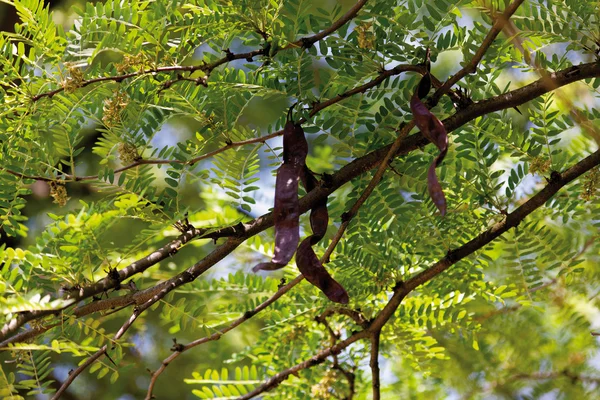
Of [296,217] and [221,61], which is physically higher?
[221,61]

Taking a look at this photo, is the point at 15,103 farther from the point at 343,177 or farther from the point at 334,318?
the point at 334,318

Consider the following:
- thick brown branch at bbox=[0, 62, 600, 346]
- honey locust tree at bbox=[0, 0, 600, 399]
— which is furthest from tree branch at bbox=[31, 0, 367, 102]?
thick brown branch at bbox=[0, 62, 600, 346]

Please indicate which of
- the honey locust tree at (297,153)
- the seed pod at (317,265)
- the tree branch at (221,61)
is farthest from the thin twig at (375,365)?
the tree branch at (221,61)

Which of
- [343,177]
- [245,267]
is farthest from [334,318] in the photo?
[245,267]

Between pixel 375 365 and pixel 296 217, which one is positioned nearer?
pixel 296 217

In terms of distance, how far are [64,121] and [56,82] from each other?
34mm

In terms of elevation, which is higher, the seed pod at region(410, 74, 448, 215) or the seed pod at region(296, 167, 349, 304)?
the seed pod at region(410, 74, 448, 215)

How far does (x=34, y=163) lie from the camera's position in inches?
24.3

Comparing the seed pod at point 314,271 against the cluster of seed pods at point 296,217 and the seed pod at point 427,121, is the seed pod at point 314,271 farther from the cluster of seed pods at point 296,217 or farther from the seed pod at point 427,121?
the seed pod at point 427,121

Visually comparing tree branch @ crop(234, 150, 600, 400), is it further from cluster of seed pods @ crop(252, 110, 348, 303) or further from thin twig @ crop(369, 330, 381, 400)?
cluster of seed pods @ crop(252, 110, 348, 303)

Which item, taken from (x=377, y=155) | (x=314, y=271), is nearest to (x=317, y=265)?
(x=314, y=271)

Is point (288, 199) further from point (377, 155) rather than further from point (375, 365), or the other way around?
point (375, 365)

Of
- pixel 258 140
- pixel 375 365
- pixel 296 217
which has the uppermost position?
pixel 258 140

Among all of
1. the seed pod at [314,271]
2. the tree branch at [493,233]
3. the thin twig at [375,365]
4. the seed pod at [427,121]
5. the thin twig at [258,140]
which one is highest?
the thin twig at [258,140]
